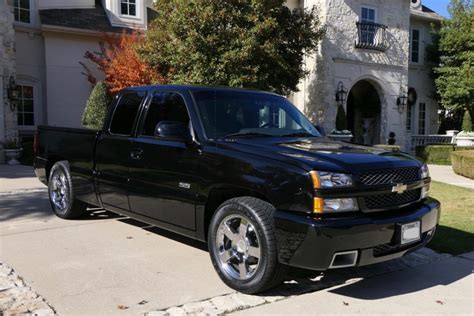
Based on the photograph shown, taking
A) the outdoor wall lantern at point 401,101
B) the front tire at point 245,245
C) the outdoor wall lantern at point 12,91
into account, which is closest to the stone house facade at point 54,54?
the outdoor wall lantern at point 12,91

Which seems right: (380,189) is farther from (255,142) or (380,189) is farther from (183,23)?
(183,23)

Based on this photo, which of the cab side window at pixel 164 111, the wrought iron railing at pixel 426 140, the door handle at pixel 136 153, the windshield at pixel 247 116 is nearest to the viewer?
the windshield at pixel 247 116

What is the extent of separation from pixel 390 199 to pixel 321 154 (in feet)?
2.41

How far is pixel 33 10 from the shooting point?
1712cm

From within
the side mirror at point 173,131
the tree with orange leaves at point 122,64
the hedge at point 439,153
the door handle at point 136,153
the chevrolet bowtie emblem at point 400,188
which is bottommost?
the hedge at point 439,153

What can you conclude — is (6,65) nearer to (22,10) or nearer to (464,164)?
(22,10)

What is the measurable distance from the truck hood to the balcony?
15.7 meters

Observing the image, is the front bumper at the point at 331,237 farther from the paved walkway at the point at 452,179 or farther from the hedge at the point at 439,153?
the hedge at the point at 439,153

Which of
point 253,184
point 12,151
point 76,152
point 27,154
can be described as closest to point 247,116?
point 253,184

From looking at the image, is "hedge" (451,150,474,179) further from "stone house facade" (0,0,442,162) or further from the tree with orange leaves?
the tree with orange leaves

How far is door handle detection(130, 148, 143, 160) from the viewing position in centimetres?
522

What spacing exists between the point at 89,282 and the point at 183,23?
1012 centimetres

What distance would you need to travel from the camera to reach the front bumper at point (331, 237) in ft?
11.9

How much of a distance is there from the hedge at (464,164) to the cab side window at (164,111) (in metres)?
10.9
